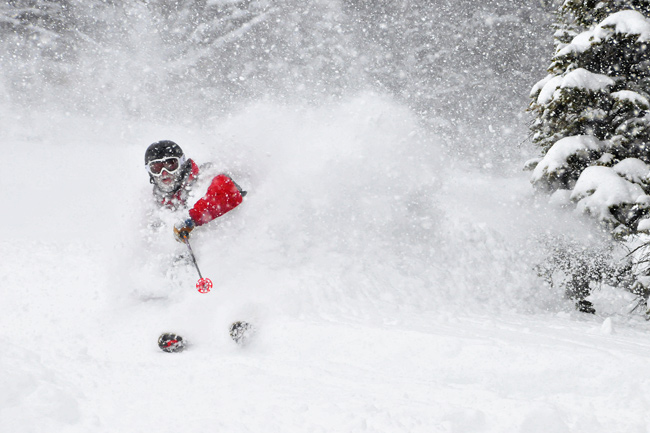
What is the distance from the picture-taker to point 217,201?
611cm

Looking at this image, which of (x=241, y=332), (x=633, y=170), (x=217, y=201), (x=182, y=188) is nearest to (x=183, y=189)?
(x=182, y=188)

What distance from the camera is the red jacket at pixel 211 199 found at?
600 cm

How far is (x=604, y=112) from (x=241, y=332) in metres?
6.78

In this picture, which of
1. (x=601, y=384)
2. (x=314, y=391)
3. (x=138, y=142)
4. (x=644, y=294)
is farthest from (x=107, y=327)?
(x=138, y=142)

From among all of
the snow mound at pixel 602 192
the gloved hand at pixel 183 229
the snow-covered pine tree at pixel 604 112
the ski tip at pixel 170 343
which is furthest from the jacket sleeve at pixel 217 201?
the snow mound at pixel 602 192

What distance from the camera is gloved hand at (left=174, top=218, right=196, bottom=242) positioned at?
5.84 meters

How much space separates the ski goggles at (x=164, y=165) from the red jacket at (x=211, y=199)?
0.32m

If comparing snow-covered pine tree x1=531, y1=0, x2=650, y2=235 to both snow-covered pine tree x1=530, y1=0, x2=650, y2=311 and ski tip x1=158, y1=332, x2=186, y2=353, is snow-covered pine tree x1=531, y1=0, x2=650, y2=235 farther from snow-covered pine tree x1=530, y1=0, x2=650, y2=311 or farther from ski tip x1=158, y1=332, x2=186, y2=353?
ski tip x1=158, y1=332, x2=186, y2=353

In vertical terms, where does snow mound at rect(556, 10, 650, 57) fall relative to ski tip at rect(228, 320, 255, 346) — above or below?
above

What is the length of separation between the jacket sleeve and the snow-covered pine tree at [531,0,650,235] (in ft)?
17.3

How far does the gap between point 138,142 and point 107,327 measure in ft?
57.9

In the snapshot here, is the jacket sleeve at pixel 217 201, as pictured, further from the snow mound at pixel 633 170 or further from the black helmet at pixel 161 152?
the snow mound at pixel 633 170

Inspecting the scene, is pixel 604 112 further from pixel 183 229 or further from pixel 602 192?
pixel 183 229

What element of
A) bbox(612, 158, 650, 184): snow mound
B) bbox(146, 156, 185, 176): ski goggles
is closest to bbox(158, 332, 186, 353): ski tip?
bbox(146, 156, 185, 176): ski goggles
